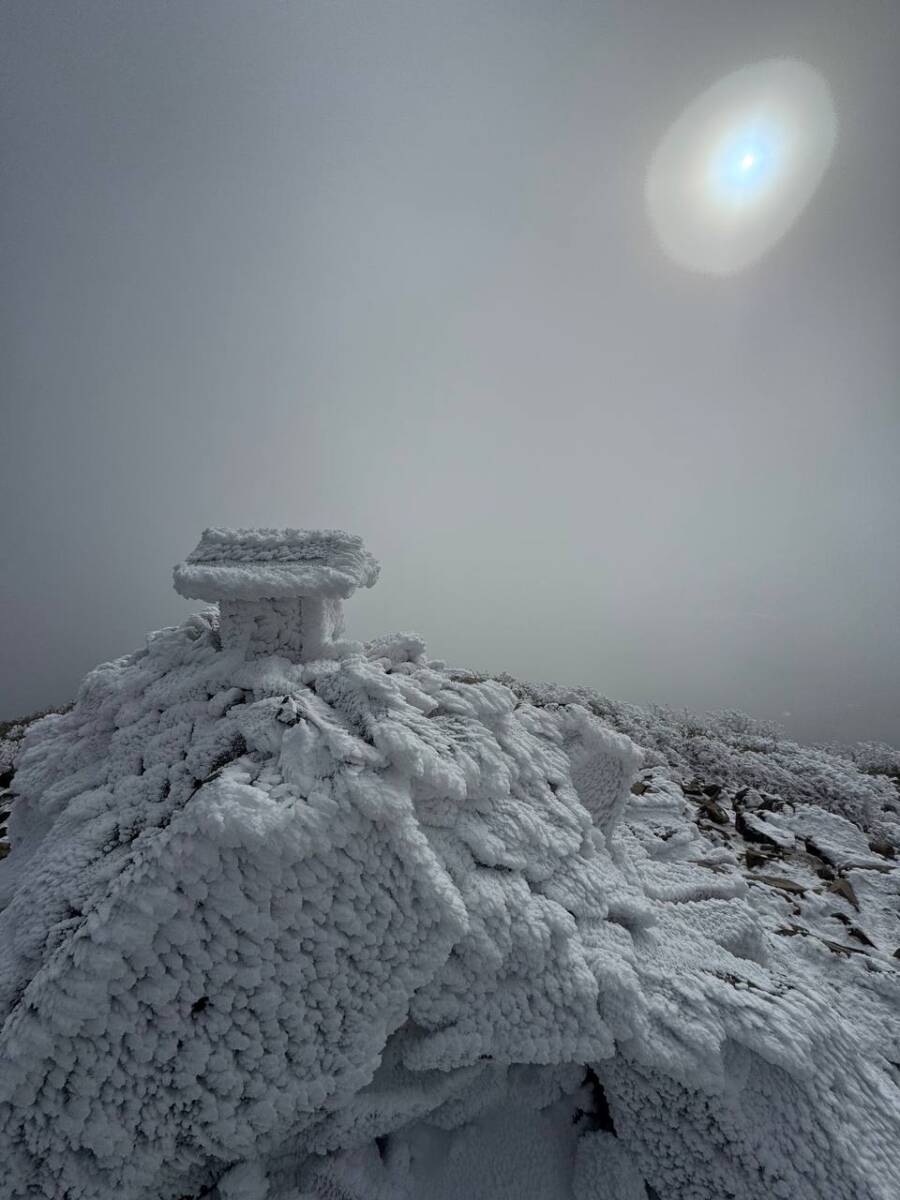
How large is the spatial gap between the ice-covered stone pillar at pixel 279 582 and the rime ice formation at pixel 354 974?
0.02 meters

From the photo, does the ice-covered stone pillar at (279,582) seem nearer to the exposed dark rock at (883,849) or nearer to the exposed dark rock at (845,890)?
the exposed dark rock at (845,890)

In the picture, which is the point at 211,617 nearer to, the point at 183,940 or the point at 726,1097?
the point at 183,940

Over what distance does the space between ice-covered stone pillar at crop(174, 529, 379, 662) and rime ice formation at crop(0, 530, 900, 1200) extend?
2cm

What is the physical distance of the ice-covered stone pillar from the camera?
3.07m

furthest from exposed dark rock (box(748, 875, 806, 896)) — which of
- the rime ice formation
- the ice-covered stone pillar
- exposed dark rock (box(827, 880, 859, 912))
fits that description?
the ice-covered stone pillar

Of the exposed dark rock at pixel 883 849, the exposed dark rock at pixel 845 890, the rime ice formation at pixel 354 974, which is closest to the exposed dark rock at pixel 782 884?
the exposed dark rock at pixel 845 890

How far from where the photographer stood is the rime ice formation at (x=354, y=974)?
6.07 feet

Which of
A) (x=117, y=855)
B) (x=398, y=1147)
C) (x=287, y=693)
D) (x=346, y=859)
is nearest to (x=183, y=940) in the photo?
(x=117, y=855)

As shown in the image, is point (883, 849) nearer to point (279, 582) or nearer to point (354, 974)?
point (354, 974)

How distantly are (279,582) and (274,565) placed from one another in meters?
0.24

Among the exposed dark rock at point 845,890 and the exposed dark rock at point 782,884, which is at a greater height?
the exposed dark rock at point 845,890

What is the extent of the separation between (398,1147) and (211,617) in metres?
3.40

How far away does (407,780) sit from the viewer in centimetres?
246

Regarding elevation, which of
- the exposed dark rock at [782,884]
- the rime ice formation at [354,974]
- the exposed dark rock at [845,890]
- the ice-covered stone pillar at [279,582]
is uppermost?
the ice-covered stone pillar at [279,582]
